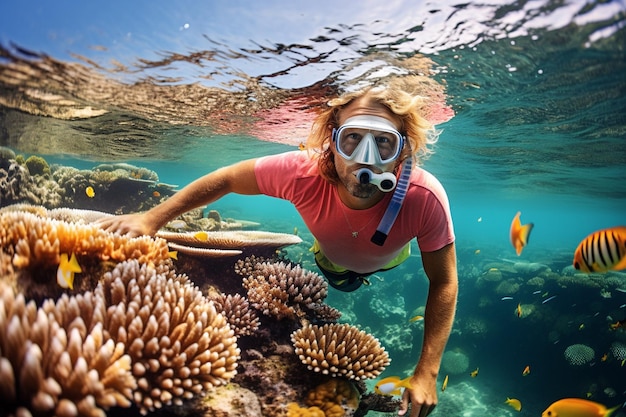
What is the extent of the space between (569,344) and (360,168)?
44.5 feet

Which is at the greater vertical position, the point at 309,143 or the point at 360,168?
the point at 309,143

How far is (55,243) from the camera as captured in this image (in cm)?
283

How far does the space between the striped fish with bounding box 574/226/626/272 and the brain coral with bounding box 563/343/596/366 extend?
36.2 ft

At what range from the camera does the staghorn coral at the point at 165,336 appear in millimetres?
2086

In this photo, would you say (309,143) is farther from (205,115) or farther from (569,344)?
(569,344)

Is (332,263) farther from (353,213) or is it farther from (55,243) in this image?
(55,243)

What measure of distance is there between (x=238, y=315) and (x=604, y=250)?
12.7ft

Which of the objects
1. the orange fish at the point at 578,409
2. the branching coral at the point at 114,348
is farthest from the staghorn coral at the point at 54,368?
the orange fish at the point at 578,409

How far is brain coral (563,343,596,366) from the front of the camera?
1134 cm

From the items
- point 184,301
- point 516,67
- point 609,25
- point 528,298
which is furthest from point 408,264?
point 184,301

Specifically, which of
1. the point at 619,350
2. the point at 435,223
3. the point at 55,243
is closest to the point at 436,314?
the point at 435,223

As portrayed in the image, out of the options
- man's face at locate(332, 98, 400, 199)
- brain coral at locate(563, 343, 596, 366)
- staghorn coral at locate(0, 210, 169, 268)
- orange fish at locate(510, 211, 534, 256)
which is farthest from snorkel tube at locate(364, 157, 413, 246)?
brain coral at locate(563, 343, 596, 366)

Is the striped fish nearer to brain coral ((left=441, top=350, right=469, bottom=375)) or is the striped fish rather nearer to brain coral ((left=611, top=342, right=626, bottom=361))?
brain coral ((left=611, top=342, right=626, bottom=361))

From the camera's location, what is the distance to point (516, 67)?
8484mm
